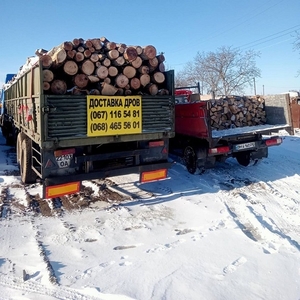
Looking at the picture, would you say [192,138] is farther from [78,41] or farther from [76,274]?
[76,274]

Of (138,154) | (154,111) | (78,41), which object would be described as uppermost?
(78,41)

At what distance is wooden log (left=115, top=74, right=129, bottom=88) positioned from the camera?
4.91 meters

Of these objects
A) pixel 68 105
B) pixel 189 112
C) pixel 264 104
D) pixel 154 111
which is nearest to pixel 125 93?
pixel 154 111

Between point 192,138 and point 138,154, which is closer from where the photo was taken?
point 138,154

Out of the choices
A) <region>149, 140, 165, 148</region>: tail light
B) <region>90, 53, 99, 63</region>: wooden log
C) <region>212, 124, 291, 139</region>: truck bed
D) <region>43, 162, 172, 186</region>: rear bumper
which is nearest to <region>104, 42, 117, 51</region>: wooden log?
<region>90, 53, 99, 63</region>: wooden log

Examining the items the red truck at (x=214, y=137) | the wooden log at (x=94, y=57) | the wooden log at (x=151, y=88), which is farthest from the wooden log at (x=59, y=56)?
the red truck at (x=214, y=137)

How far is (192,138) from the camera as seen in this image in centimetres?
733

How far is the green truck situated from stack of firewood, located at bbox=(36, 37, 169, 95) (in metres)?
0.17

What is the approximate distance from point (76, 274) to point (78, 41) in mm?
3408

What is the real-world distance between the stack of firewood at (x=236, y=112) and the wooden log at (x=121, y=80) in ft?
11.2

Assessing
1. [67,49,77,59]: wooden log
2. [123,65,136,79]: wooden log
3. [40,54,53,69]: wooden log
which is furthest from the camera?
[123,65,136,79]: wooden log

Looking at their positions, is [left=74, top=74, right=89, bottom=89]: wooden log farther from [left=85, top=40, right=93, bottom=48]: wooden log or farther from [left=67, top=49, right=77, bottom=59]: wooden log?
[left=85, top=40, right=93, bottom=48]: wooden log

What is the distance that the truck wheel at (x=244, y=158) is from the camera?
25.8ft

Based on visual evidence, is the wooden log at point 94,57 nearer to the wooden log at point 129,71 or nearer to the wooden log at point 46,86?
the wooden log at point 129,71
